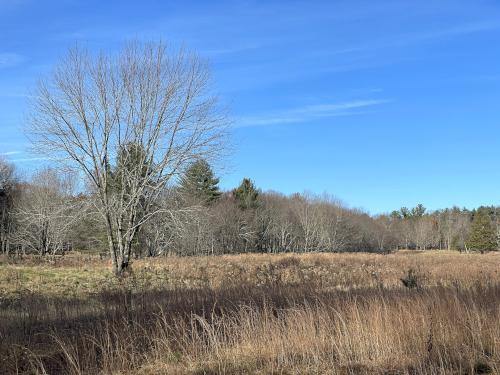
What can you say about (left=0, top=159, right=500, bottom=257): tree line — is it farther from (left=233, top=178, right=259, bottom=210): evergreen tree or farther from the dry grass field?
the dry grass field

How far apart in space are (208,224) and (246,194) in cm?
3262

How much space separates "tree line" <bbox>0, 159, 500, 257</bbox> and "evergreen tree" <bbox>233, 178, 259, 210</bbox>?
163 mm

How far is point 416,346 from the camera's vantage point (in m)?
6.06

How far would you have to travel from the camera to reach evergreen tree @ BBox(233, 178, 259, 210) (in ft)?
242

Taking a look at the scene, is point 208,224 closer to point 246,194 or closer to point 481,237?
point 246,194

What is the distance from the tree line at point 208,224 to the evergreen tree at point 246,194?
0.16 meters

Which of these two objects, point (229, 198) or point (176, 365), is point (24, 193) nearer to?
point (229, 198)

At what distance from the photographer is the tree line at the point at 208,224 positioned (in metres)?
21.8

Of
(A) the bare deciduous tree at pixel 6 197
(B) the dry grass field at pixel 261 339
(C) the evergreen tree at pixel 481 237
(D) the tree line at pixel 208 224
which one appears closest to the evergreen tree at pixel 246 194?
(D) the tree line at pixel 208 224

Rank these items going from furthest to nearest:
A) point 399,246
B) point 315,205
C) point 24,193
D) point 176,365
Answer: point 399,246, point 315,205, point 24,193, point 176,365

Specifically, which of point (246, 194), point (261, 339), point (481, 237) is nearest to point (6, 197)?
point (246, 194)

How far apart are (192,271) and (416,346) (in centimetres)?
1489

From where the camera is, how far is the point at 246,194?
74938mm

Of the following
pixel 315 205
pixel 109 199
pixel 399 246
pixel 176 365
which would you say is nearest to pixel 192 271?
pixel 109 199
